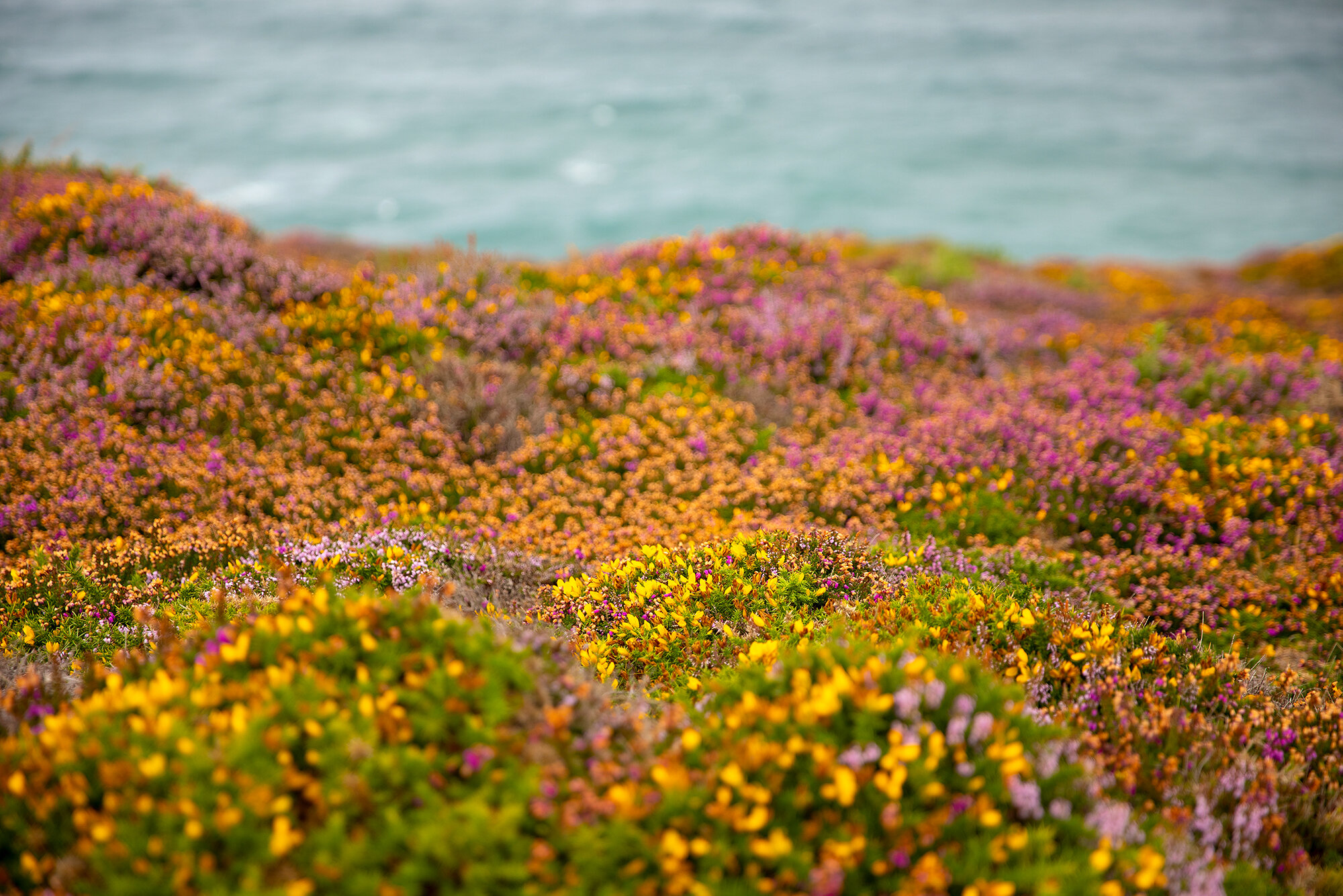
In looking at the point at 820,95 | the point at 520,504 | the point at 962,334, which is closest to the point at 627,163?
the point at 820,95

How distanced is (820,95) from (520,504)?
287 feet

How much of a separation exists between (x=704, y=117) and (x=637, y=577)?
76.5 metres

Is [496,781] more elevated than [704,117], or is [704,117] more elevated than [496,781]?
[704,117]

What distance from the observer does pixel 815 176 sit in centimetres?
5894

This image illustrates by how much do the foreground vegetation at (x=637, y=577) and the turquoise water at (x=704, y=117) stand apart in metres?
27.2

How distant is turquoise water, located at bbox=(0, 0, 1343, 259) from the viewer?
5122 cm

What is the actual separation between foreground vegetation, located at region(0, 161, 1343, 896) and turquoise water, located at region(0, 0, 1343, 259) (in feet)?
89.2

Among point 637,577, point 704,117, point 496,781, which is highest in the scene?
point 704,117

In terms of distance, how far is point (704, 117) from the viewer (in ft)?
238

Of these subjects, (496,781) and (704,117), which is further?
(704,117)

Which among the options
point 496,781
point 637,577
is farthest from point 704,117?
point 496,781

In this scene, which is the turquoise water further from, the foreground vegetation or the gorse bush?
the gorse bush

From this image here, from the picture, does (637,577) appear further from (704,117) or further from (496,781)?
(704,117)

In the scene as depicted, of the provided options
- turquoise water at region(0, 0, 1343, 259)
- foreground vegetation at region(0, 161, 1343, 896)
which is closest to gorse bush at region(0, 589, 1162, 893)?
foreground vegetation at region(0, 161, 1343, 896)
